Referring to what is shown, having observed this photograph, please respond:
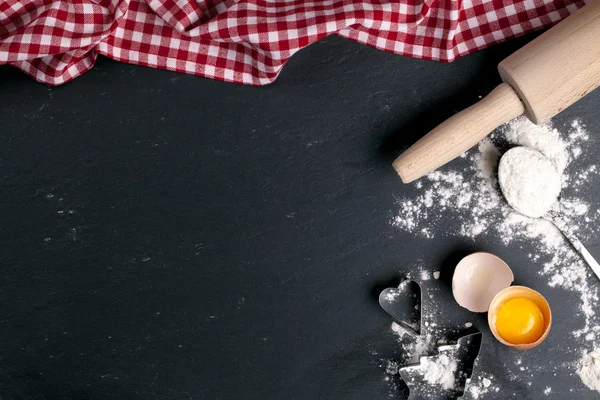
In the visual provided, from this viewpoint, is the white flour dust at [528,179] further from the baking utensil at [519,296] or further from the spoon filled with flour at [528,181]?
the baking utensil at [519,296]

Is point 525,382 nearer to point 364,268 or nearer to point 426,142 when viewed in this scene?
point 364,268

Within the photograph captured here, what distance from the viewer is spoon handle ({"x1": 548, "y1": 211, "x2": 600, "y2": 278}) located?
1.62 m

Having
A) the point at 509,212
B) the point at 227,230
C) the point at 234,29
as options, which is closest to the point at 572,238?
the point at 509,212

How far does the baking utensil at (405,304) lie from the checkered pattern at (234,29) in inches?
21.5

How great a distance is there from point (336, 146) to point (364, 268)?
0.30 m

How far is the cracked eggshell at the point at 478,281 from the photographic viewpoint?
159 cm

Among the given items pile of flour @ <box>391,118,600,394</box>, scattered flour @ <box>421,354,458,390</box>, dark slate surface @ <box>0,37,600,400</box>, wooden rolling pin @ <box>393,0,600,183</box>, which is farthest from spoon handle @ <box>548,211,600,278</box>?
scattered flour @ <box>421,354,458,390</box>

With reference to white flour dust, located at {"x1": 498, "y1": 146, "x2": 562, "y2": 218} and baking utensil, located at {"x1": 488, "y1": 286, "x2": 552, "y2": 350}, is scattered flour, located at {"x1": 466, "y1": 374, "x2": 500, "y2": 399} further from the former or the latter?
white flour dust, located at {"x1": 498, "y1": 146, "x2": 562, "y2": 218}

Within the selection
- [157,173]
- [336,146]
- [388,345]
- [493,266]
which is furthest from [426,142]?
[157,173]

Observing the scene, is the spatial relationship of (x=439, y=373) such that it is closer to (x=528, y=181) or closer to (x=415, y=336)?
(x=415, y=336)

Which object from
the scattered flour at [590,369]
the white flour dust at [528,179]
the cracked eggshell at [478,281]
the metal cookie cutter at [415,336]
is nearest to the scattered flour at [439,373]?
the metal cookie cutter at [415,336]

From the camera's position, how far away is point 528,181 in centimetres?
158

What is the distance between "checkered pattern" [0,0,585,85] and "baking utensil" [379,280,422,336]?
1.80 feet

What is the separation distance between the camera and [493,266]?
159 centimetres
